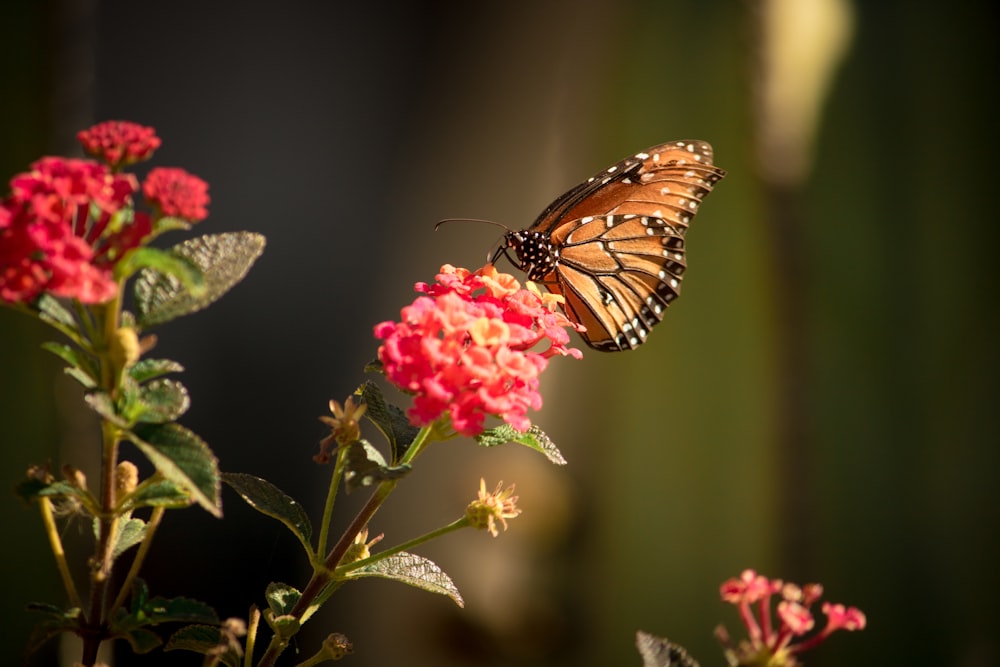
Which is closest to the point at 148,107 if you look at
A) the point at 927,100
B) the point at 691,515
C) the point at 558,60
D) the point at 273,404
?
the point at 273,404

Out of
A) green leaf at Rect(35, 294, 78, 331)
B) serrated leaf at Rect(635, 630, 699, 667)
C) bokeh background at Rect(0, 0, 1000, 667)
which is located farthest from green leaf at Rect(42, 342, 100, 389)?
bokeh background at Rect(0, 0, 1000, 667)

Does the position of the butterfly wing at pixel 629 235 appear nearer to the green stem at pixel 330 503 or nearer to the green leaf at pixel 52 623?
the green stem at pixel 330 503

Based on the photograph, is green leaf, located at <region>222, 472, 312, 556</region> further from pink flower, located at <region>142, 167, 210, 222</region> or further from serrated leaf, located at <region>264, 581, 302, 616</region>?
pink flower, located at <region>142, 167, 210, 222</region>

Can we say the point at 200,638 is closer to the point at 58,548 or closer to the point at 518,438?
the point at 58,548

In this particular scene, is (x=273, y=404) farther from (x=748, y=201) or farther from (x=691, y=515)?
(x=748, y=201)

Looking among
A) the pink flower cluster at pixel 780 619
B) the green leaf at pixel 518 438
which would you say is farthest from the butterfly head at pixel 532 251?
the pink flower cluster at pixel 780 619
